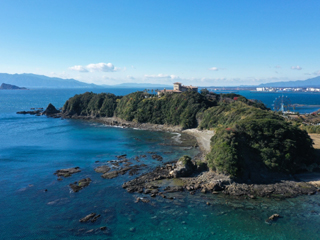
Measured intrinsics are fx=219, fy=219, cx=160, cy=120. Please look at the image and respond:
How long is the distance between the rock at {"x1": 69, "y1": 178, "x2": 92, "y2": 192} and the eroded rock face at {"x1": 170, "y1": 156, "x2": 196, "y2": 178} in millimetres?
13418

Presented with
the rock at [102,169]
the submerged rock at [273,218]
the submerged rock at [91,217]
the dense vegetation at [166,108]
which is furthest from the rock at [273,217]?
the dense vegetation at [166,108]

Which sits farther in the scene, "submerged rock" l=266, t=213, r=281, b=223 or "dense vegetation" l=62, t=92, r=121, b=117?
"dense vegetation" l=62, t=92, r=121, b=117

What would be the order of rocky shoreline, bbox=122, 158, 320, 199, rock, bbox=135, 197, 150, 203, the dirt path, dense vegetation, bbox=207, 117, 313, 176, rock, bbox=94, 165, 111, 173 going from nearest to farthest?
rock, bbox=135, 197, 150, 203 → rocky shoreline, bbox=122, 158, 320, 199 → dense vegetation, bbox=207, 117, 313, 176 → rock, bbox=94, 165, 111, 173 → the dirt path

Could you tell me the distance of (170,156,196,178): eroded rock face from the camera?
118 feet

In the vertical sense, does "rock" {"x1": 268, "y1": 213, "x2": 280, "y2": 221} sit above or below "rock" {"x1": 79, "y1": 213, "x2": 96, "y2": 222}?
below

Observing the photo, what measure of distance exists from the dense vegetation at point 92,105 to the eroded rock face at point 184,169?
204ft

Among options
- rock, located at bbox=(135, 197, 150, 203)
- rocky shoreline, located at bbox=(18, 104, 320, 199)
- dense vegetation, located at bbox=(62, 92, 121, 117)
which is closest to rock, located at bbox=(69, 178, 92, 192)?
rocky shoreline, located at bbox=(18, 104, 320, 199)

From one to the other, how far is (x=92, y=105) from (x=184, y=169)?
72532 mm

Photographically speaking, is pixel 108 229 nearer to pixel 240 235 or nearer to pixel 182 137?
pixel 240 235

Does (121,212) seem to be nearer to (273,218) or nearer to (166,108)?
(273,218)

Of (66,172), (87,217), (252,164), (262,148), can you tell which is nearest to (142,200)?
(87,217)

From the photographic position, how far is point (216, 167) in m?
35.1

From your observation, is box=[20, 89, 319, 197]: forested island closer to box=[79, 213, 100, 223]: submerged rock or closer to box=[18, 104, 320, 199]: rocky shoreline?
box=[18, 104, 320, 199]: rocky shoreline

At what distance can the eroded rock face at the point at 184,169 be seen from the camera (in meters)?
36.0
